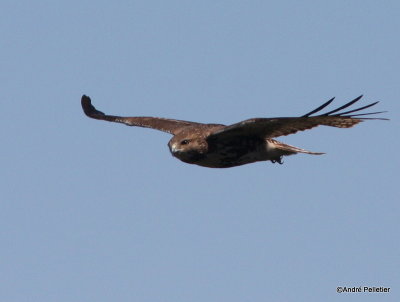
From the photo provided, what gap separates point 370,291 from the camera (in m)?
16.3

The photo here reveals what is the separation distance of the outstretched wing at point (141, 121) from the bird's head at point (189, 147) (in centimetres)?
126

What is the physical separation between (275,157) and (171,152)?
163 centimetres

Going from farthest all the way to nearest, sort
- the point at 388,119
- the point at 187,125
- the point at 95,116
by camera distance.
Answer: the point at 95,116
the point at 187,125
the point at 388,119

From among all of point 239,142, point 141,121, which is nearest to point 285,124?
point 239,142

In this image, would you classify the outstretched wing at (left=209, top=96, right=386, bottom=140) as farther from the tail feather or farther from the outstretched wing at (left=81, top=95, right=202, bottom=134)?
the outstretched wing at (left=81, top=95, right=202, bottom=134)

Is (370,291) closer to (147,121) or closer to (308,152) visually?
(308,152)

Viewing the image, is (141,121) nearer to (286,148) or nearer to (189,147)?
(189,147)

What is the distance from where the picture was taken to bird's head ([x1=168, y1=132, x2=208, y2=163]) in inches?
644

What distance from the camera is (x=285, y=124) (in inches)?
614

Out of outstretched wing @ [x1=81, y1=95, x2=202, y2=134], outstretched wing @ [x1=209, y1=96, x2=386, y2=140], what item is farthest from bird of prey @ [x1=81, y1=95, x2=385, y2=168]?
outstretched wing @ [x1=81, y1=95, x2=202, y2=134]

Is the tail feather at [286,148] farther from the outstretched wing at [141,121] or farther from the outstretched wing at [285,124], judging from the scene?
the outstretched wing at [141,121]

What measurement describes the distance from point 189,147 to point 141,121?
3.11 metres

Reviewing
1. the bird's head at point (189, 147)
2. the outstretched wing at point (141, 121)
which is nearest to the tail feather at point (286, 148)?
the bird's head at point (189, 147)

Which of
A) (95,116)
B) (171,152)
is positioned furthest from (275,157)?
(95,116)
